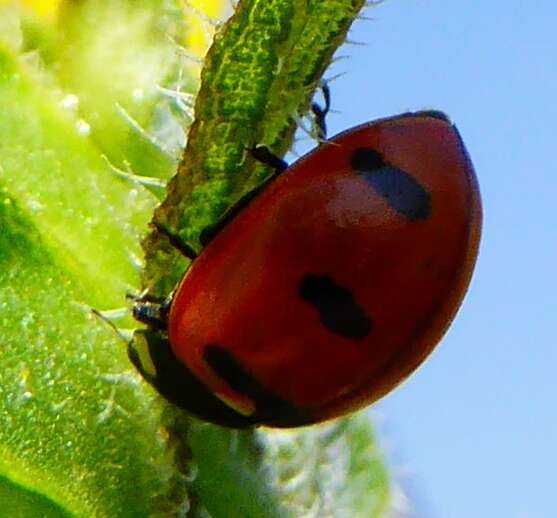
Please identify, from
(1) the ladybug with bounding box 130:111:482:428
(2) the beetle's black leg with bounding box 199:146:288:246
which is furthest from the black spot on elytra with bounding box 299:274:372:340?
(2) the beetle's black leg with bounding box 199:146:288:246

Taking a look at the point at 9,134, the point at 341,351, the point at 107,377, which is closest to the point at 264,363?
the point at 341,351

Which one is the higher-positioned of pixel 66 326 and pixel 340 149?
pixel 340 149

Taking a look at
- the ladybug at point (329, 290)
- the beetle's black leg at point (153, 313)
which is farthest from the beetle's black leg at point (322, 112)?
the beetle's black leg at point (153, 313)

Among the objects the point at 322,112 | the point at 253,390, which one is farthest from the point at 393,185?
the point at 253,390

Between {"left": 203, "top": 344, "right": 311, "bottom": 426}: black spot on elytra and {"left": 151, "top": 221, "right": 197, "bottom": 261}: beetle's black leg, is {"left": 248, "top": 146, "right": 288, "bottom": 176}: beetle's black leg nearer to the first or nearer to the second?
{"left": 151, "top": 221, "right": 197, "bottom": 261}: beetle's black leg

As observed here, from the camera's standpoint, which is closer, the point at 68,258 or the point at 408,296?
the point at 68,258

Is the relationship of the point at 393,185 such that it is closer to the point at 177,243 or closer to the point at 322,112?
the point at 322,112

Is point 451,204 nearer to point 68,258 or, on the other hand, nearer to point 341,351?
point 341,351
